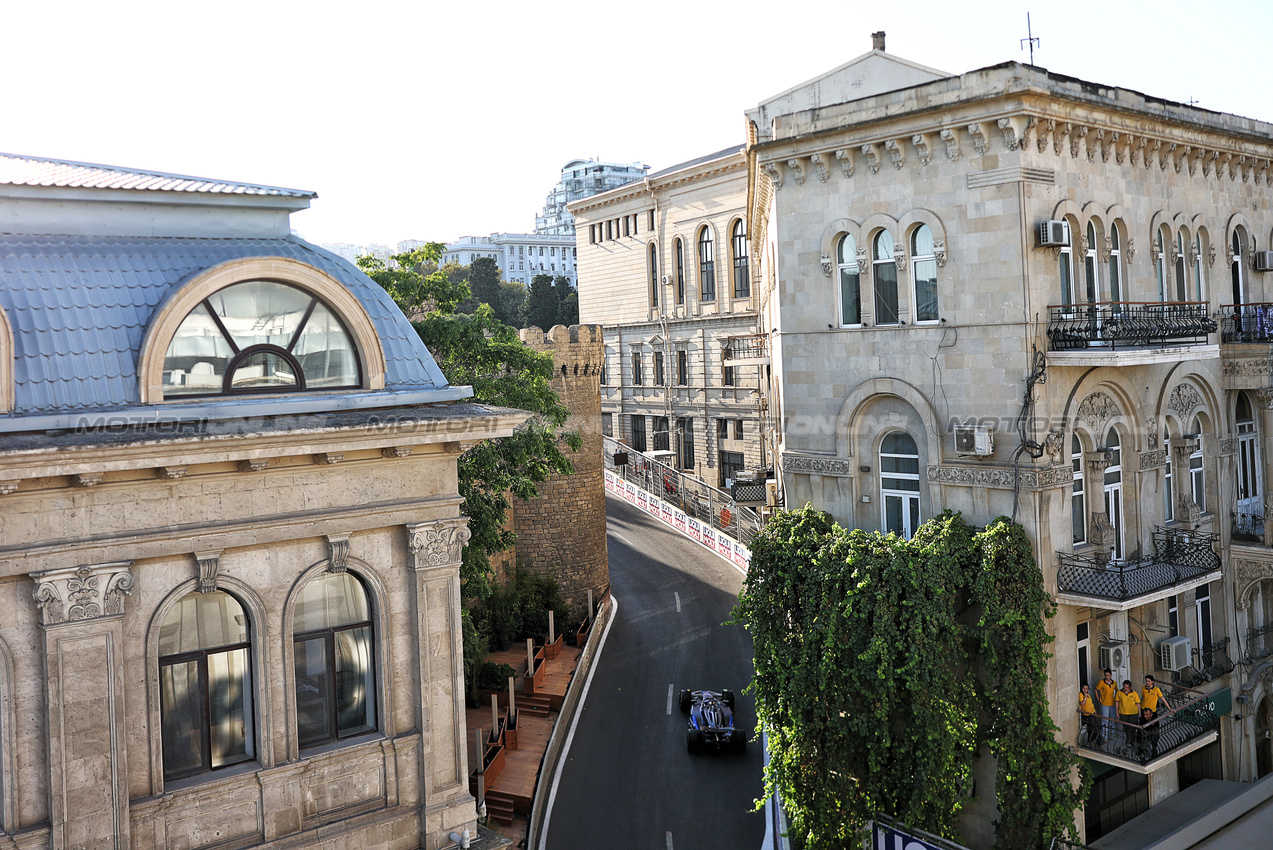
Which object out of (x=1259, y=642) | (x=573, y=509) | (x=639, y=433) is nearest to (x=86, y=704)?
(x=1259, y=642)

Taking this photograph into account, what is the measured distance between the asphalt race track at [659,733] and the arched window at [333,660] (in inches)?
429

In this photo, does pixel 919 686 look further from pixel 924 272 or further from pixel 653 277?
pixel 653 277

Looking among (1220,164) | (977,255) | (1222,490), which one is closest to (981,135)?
(977,255)

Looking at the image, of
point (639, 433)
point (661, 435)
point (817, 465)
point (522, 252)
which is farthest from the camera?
point (522, 252)

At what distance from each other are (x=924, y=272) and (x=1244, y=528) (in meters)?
11.3

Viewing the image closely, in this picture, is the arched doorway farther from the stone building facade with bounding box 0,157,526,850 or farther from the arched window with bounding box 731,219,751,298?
the arched window with bounding box 731,219,751,298

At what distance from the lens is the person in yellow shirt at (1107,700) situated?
64.2ft

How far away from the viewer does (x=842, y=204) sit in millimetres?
20500

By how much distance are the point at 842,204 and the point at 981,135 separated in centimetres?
314

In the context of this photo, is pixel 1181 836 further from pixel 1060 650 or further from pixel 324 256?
pixel 324 256

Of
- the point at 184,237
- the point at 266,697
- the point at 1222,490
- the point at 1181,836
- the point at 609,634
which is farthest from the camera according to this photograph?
the point at 609,634

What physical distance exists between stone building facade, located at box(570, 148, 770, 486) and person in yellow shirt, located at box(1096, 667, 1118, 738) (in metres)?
30.3

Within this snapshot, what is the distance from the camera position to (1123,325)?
63.7ft

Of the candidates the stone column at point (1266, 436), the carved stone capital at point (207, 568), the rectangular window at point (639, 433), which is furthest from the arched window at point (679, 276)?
the carved stone capital at point (207, 568)
